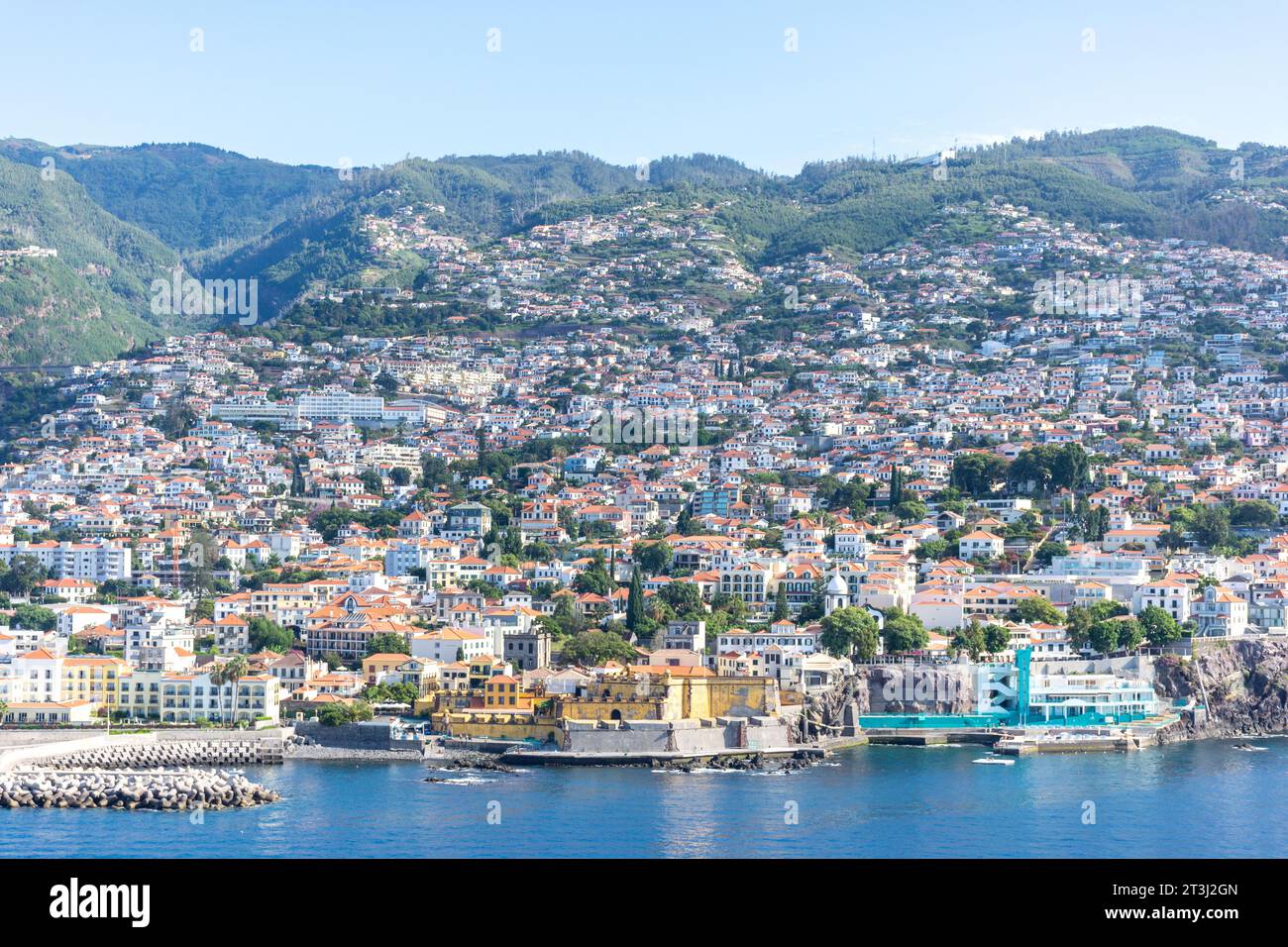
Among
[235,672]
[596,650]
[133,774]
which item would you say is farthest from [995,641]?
[133,774]

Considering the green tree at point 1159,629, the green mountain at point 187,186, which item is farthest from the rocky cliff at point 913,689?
the green mountain at point 187,186

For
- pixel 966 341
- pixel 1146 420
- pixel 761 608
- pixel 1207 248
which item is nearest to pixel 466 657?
pixel 761 608

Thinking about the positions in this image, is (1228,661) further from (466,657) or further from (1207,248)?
(1207,248)

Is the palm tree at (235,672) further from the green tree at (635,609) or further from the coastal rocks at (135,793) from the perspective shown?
the green tree at (635,609)

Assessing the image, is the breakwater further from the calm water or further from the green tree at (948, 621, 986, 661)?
the green tree at (948, 621, 986, 661)

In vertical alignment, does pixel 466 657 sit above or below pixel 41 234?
below
